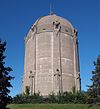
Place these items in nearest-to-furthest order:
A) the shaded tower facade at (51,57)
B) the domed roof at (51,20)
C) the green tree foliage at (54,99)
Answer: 1. the green tree foliage at (54,99)
2. the shaded tower facade at (51,57)
3. the domed roof at (51,20)

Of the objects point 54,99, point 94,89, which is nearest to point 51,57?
point 54,99

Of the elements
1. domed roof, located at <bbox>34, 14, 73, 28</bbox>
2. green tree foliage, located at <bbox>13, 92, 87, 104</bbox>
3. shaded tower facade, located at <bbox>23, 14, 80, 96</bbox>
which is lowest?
green tree foliage, located at <bbox>13, 92, 87, 104</bbox>

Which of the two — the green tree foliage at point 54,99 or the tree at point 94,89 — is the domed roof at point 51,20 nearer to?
the green tree foliage at point 54,99

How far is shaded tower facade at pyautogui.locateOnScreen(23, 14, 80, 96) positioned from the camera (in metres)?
58.0

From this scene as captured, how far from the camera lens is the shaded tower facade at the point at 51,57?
58.0m

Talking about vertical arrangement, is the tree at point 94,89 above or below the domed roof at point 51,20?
below

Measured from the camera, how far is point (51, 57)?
2355 inches

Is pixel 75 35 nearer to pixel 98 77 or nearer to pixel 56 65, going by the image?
pixel 56 65

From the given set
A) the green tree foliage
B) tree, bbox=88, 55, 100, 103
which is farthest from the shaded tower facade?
tree, bbox=88, 55, 100, 103

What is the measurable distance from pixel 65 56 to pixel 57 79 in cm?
628

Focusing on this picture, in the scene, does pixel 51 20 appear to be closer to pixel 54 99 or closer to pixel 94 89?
pixel 54 99

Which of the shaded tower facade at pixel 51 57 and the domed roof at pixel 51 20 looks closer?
the shaded tower facade at pixel 51 57

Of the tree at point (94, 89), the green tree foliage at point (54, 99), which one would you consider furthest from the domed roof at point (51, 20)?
the tree at point (94, 89)

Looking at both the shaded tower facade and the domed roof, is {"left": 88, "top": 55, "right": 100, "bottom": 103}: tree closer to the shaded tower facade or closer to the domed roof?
the shaded tower facade
